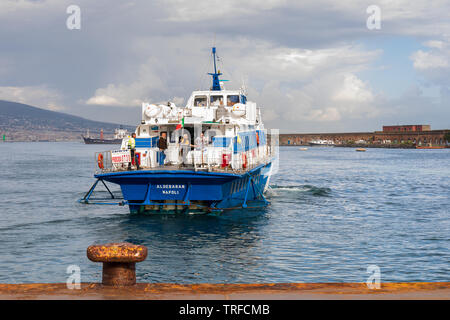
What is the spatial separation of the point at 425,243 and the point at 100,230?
13.4 m

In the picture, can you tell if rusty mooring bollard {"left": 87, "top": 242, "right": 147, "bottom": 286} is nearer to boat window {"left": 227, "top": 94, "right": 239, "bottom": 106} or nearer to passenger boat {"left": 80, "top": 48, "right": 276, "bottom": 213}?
passenger boat {"left": 80, "top": 48, "right": 276, "bottom": 213}

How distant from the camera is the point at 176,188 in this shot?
2055 cm

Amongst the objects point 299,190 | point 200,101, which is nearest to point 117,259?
point 200,101

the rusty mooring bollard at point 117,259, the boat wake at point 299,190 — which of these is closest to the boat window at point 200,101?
the boat wake at point 299,190

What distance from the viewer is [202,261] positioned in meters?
15.2

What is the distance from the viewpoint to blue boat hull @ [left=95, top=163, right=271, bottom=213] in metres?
19.8

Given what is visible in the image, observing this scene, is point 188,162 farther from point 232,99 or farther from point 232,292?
point 232,292

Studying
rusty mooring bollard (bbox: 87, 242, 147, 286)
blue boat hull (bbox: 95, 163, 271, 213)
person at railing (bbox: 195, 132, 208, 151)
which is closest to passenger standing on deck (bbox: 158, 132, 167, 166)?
person at railing (bbox: 195, 132, 208, 151)

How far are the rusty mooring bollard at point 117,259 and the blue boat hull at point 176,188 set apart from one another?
40.9 ft

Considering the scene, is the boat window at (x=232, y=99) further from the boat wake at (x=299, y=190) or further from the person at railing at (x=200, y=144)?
the boat wake at (x=299, y=190)

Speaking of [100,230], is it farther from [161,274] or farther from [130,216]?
[161,274]

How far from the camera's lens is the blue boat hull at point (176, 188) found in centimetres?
1983

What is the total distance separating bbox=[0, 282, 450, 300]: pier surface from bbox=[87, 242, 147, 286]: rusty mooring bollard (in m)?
0.19
